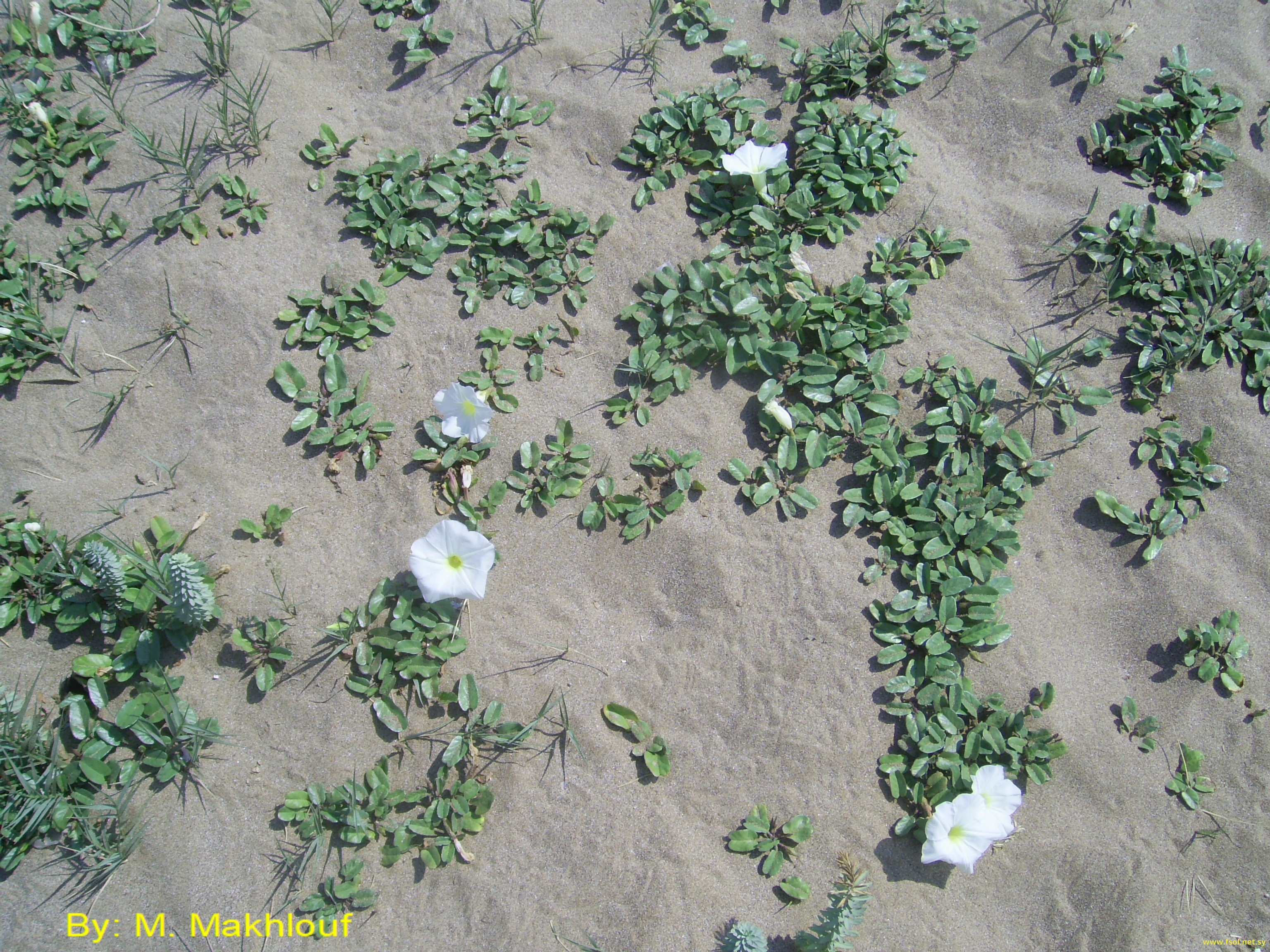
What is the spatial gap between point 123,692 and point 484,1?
11.0 feet

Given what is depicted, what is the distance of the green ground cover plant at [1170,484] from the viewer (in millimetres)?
2910

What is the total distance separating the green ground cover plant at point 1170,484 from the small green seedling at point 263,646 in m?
2.99

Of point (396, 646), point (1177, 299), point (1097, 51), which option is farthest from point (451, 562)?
point (1097, 51)

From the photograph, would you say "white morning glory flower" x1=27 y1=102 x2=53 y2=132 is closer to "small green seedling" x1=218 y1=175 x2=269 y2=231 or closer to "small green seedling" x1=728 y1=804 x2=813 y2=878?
"small green seedling" x1=218 y1=175 x2=269 y2=231

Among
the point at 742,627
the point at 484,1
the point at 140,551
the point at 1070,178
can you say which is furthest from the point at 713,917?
the point at 484,1

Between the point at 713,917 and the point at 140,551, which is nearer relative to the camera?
the point at 713,917

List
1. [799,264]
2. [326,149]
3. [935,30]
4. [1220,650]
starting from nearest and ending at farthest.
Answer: [1220,650] < [799,264] < [326,149] < [935,30]

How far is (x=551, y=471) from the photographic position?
2883mm

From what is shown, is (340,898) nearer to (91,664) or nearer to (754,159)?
(91,664)

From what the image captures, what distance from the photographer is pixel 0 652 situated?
2.63 metres

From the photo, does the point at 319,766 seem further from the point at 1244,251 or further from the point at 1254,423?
the point at 1244,251

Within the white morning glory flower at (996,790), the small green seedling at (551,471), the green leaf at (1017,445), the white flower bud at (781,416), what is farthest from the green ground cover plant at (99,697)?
the green leaf at (1017,445)

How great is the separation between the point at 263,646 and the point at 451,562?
2.36ft

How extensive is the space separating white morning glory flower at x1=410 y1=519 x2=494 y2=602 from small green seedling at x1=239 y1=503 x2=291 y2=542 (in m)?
0.58
